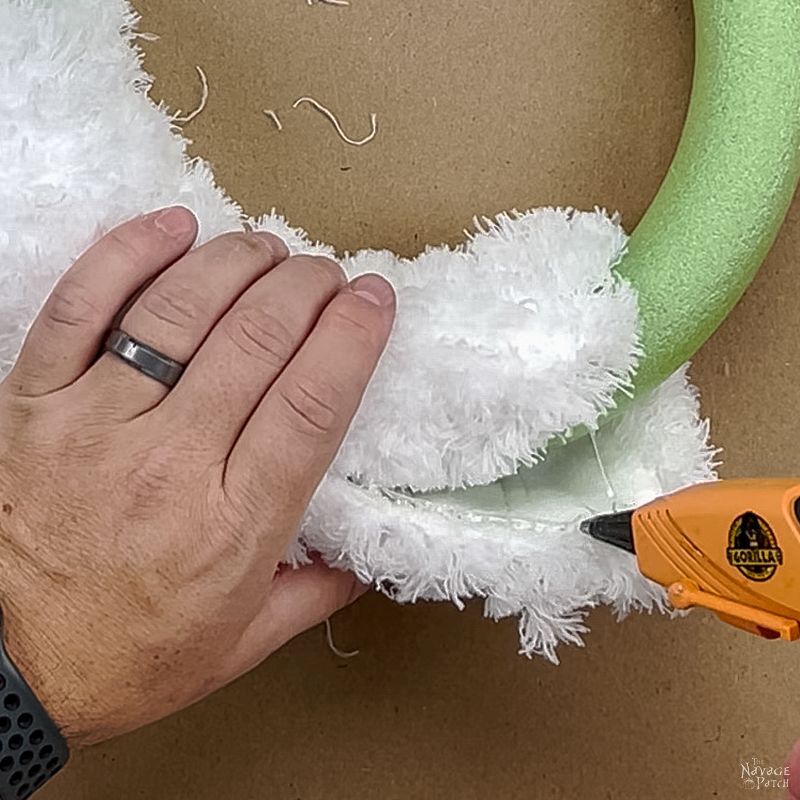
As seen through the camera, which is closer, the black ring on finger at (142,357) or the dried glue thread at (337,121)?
the black ring on finger at (142,357)

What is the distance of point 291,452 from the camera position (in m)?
0.50

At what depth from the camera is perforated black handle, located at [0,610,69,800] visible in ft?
1.62

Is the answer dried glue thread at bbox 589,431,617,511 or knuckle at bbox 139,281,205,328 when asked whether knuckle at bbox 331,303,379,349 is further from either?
dried glue thread at bbox 589,431,617,511

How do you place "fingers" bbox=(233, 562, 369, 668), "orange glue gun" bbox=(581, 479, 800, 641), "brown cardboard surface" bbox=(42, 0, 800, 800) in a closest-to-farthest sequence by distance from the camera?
"orange glue gun" bbox=(581, 479, 800, 641)
"fingers" bbox=(233, 562, 369, 668)
"brown cardboard surface" bbox=(42, 0, 800, 800)

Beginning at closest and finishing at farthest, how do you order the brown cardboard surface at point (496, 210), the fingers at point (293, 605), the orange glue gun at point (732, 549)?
the orange glue gun at point (732, 549)
the fingers at point (293, 605)
the brown cardboard surface at point (496, 210)

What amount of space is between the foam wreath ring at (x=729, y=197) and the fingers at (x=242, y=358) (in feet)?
0.61

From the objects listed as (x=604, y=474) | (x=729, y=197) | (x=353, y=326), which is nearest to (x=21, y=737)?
(x=353, y=326)

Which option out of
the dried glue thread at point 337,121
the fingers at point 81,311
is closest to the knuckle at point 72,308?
the fingers at point 81,311

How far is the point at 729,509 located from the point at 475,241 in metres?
0.21

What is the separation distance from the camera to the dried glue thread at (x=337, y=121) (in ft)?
2.31

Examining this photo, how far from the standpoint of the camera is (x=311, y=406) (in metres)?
0.51

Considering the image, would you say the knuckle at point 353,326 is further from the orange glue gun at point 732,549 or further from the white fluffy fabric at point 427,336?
the orange glue gun at point 732,549

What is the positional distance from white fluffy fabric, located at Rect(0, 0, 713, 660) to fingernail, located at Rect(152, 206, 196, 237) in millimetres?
38

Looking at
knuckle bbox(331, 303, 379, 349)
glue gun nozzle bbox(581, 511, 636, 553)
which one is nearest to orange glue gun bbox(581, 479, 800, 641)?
glue gun nozzle bbox(581, 511, 636, 553)
